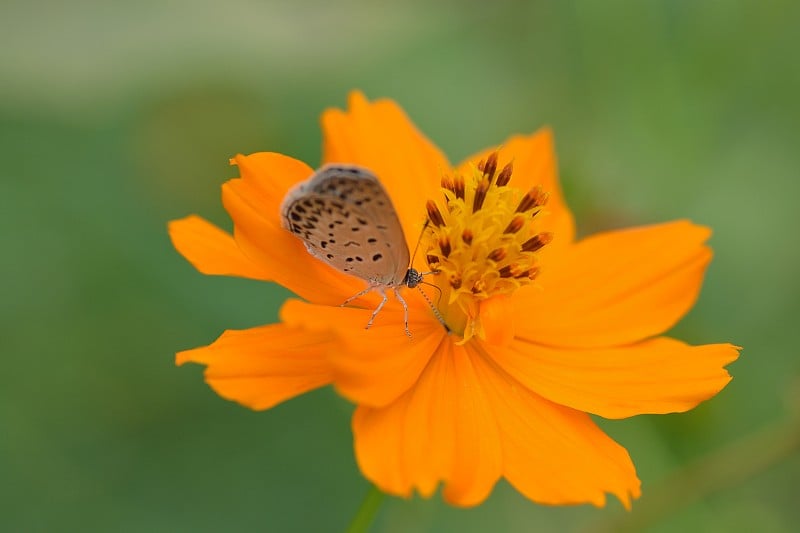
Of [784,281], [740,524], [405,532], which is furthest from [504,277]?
[784,281]

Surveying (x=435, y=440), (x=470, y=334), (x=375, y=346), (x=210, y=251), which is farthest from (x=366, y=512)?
(x=210, y=251)

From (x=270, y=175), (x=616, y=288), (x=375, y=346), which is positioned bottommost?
(x=616, y=288)

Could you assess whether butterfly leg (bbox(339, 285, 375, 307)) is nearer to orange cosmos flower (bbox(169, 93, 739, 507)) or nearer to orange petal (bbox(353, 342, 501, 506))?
orange cosmos flower (bbox(169, 93, 739, 507))

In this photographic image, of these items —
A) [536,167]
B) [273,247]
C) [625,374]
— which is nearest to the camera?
[273,247]

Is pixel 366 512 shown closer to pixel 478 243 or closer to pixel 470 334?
pixel 470 334

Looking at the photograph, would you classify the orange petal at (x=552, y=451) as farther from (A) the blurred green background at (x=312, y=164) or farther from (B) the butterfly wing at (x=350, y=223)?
(A) the blurred green background at (x=312, y=164)

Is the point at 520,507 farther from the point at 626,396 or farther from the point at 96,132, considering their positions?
the point at 96,132
